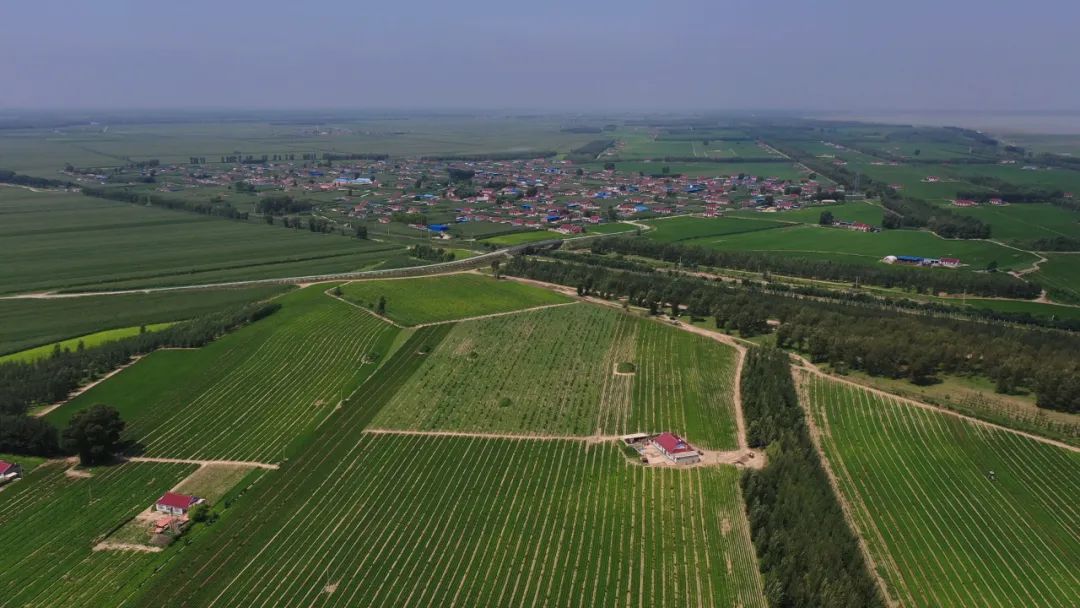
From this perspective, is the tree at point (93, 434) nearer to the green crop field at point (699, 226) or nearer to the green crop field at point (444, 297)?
the green crop field at point (444, 297)

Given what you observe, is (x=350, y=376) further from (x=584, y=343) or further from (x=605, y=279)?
(x=605, y=279)

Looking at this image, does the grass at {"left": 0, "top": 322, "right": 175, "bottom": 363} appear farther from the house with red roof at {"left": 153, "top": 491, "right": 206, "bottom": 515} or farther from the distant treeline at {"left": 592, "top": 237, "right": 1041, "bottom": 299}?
the distant treeline at {"left": 592, "top": 237, "right": 1041, "bottom": 299}

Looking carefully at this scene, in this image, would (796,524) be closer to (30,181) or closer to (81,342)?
(81,342)

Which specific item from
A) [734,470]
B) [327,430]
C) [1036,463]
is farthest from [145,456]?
[1036,463]

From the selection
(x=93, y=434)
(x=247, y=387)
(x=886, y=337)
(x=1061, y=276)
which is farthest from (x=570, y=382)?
(x=1061, y=276)

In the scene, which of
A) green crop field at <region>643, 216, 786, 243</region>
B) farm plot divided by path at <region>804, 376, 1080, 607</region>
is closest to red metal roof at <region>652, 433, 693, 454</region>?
farm plot divided by path at <region>804, 376, 1080, 607</region>

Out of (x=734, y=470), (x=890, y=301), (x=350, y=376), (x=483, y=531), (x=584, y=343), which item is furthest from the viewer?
(x=890, y=301)
